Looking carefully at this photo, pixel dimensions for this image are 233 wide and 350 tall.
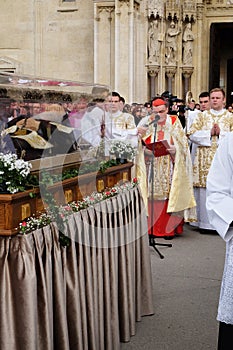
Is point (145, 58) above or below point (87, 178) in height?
above

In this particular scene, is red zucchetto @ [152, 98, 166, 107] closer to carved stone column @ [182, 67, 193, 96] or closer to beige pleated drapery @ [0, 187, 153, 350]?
beige pleated drapery @ [0, 187, 153, 350]

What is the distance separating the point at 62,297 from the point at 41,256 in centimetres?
31

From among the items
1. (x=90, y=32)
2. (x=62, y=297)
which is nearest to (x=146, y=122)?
(x=62, y=297)

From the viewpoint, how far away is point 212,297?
5.43 m

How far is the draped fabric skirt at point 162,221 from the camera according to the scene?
7918 millimetres

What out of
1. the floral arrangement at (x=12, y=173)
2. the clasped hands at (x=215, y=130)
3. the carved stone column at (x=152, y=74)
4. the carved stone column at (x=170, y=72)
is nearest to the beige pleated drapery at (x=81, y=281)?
the floral arrangement at (x=12, y=173)

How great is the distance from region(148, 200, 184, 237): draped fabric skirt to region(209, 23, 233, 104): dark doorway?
7.44 m

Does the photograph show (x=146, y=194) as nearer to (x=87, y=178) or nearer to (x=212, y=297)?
(x=212, y=297)

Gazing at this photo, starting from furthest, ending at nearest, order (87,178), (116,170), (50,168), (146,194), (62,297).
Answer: (146,194)
(116,170)
(87,178)
(50,168)
(62,297)

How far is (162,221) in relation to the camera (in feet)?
26.0

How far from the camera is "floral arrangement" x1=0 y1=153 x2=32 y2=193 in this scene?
3189mm

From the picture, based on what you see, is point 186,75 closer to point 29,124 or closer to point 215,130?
point 215,130

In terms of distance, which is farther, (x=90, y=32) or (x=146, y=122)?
(x=90, y=32)

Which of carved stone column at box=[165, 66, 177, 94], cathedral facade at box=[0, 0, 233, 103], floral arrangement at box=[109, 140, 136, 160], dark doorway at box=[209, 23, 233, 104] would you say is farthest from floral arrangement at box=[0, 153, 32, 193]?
dark doorway at box=[209, 23, 233, 104]
